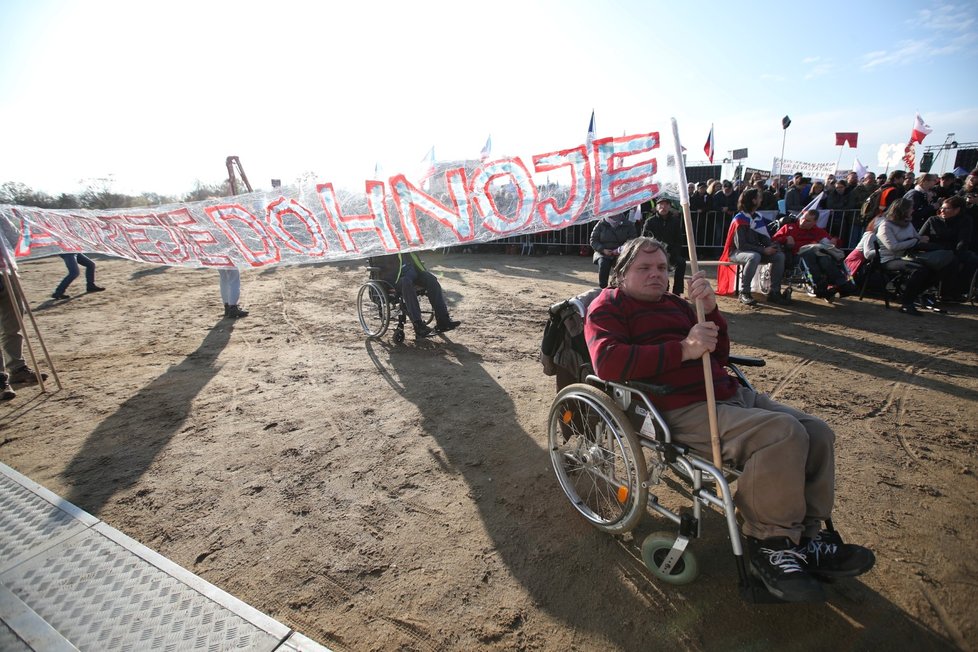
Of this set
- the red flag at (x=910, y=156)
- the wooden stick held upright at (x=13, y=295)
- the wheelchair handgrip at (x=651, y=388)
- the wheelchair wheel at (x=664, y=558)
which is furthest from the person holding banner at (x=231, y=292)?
the red flag at (x=910, y=156)

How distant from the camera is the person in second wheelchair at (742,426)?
169 centimetres

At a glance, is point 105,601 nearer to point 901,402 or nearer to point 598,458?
point 598,458

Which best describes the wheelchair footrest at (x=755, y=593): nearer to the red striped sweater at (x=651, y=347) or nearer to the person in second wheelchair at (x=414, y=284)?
the red striped sweater at (x=651, y=347)

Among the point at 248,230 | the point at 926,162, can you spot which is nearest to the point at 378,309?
the point at 248,230

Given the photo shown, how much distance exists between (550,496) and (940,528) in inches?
77.1

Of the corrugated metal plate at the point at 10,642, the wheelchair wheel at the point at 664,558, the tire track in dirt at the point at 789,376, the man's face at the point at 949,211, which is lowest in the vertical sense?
the tire track in dirt at the point at 789,376

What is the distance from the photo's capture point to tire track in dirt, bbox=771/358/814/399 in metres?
3.86

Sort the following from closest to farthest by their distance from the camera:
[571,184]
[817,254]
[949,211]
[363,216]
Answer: [571,184] → [363,216] → [949,211] → [817,254]

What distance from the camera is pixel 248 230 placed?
13.5 ft

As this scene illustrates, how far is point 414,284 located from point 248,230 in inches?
72.0

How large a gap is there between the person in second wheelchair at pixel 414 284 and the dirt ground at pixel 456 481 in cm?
27

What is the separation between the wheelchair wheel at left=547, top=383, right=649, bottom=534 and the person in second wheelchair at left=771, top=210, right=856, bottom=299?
554 centimetres

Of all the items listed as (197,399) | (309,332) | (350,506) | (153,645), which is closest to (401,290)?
(309,332)

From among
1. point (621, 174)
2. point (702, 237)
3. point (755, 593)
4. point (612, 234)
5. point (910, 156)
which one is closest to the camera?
point (755, 593)
